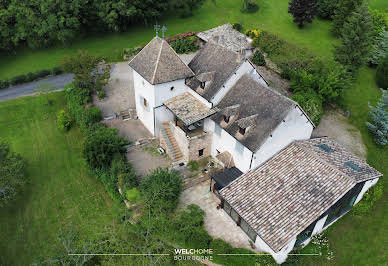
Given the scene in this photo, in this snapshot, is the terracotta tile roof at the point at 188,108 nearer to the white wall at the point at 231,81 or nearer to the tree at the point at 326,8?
the white wall at the point at 231,81

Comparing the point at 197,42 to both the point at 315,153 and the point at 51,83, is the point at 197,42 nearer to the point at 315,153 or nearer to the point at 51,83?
the point at 51,83

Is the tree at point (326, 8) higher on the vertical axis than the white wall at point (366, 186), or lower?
higher

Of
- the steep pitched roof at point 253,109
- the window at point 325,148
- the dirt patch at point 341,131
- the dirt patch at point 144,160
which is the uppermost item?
the steep pitched roof at point 253,109

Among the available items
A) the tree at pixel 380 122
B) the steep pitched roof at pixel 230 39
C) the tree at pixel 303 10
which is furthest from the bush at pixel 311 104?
the tree at pixel 303 10

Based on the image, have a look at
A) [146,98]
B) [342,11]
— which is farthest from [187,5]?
[146,98]

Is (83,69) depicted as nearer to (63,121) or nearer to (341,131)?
(63,121)

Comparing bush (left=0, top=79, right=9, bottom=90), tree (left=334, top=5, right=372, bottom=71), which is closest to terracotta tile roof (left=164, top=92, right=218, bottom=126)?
tree (left=334, top=5, right=372, bottom=71)

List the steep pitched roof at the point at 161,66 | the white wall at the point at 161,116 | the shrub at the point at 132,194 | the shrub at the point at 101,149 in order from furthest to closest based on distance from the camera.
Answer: the white wall at the point at 161,116, the steep pitched roof at the point at 161,66, the shrub at the point at 101,149, the shrub at the point at 132,194
